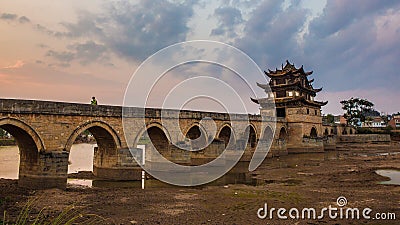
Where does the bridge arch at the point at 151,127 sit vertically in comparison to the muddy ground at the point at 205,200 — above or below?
above

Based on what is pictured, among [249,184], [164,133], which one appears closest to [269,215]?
[249,184]

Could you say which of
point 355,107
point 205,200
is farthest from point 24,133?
point 355,107

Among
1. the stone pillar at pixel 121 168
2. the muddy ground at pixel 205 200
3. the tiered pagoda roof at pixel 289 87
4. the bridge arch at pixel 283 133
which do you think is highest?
the tiered pagoda roof at pixel 289 87

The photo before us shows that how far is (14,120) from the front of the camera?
564 inches

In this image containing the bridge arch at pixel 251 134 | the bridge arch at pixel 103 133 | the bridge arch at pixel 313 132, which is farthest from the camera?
the bridge arch at pixel 313 132

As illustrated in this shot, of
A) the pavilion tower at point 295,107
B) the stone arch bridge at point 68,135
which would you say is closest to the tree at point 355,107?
the pavilion tower at point 295,107

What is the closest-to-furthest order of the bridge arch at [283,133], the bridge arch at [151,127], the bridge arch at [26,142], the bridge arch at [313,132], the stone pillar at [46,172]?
the bridge arch at [26,142] < the stone pillar at [46,172] < the bridge arch at [151,127] < the bridge arch at [283,133] < the bridge arch at [313,132]

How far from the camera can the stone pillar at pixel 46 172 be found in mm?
14781

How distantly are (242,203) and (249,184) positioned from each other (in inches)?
203

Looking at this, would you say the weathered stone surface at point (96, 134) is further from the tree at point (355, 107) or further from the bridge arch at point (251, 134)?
the tree at point (355, 107)

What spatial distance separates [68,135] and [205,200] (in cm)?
853

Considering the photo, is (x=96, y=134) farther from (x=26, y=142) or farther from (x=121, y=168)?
(x=26, y=142)

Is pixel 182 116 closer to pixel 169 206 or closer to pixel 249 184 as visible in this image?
pixel 249 184

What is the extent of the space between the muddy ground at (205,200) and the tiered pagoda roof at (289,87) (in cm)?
2291
